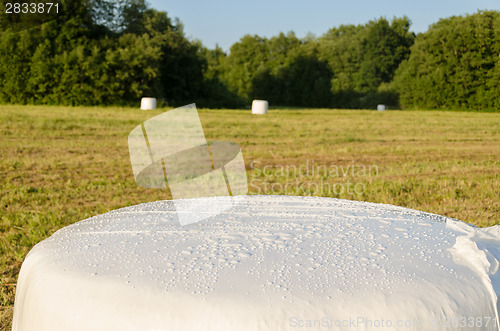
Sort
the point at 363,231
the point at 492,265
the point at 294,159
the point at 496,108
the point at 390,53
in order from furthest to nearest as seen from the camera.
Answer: the point at 390,53
the point at 496,108
the point at 294,159
the point at 363,231
the point at 492,265

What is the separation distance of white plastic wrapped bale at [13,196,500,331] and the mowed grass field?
52.2 inches

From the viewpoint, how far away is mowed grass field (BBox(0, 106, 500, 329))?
440 cm

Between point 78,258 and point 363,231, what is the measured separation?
1061 millimetres

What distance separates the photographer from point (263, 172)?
6621 mm

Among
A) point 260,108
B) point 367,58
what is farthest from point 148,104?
point 367,58

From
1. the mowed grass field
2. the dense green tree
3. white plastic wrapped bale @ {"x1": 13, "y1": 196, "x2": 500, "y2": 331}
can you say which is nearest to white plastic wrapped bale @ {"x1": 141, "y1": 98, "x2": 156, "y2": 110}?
the mowed grass field

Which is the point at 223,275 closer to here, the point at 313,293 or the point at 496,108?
the point at 313,293

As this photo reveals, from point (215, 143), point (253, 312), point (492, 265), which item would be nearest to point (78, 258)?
point (253, 312)

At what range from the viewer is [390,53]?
41.1 meters

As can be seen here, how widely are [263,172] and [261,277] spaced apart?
17.4 ft

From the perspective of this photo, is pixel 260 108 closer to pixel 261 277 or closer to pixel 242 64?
pixel 261 277

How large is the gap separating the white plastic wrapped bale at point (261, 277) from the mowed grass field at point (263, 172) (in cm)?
133

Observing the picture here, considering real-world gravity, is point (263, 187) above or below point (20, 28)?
below

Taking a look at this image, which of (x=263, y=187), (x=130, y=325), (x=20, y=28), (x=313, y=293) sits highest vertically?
(x=20, y=28)
